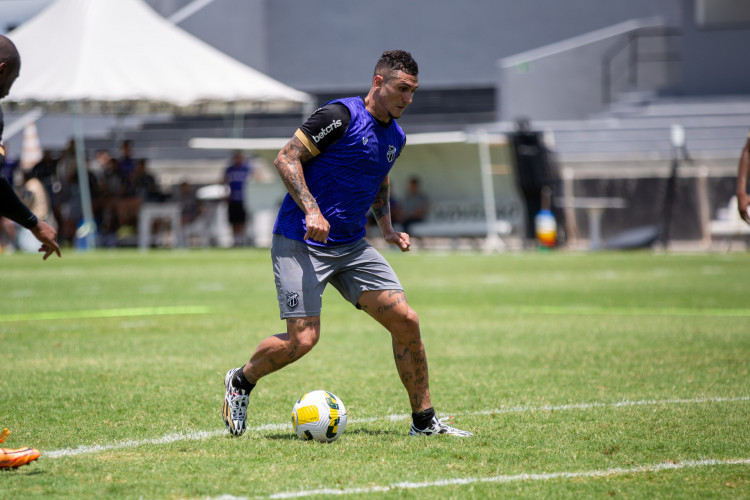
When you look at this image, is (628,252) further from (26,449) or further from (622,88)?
(26,449)

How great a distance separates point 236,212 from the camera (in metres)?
25.8

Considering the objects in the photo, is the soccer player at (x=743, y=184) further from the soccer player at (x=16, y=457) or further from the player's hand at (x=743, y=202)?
the soccer player at (x=16, y=457)

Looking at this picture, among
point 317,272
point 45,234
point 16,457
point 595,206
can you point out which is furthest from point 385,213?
point 595,206

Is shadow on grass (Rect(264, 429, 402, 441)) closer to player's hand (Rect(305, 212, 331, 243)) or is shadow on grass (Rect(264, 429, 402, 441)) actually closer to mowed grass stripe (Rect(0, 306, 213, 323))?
player's hand (Rect(305, 212, 331, 243))

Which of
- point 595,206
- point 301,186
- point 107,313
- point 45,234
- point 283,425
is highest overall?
point 301,186

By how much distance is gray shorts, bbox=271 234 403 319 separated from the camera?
5.20 meters

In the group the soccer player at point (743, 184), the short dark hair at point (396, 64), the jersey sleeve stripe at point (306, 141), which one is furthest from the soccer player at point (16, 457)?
the soccer player at point (743, 184)

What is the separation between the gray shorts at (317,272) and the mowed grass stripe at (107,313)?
6.54m

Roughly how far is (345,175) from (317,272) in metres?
0.55

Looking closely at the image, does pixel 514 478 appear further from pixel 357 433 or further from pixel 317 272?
pixel 317 272

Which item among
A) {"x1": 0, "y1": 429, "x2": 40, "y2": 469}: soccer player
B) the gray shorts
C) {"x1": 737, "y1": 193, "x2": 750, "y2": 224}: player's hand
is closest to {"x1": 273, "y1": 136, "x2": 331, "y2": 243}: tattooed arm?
the gray shorts

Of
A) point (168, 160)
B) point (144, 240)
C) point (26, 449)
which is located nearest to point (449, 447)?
point (26, 449)

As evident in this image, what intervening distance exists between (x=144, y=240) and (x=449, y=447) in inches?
826

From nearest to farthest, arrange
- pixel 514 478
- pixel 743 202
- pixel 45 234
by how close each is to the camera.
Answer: pixel 514 478 → pixel 45 234 → pixel 743 202
